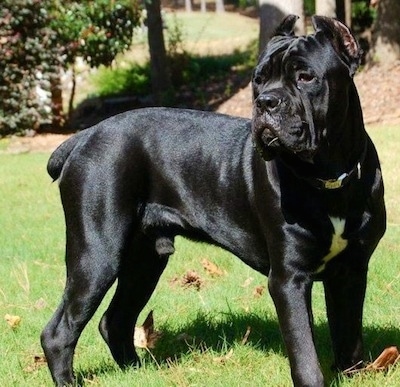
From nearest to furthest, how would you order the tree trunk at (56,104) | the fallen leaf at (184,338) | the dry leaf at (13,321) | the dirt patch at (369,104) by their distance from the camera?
the fallen leaf at (184,338)
the dry leaf at (13,321)
the dirt patch at (369,104)
the tree trunk at (56,104)

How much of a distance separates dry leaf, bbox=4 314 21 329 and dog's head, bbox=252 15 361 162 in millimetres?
2438

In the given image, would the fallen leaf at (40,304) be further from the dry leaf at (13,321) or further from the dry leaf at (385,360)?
the dry leaf at (385,360)

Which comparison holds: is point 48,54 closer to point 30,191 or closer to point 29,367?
point 30,191

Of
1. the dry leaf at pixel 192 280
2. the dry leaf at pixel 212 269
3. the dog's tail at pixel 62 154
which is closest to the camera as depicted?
the dog's tail at pixel 62 154

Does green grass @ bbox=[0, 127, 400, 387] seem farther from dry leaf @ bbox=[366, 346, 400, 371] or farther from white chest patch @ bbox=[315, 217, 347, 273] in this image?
white chest patch @ bbox=[315, 217, 347, 273]

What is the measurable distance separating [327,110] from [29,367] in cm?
230

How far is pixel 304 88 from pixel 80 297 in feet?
5.34

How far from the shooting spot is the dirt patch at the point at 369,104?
44.1 feet

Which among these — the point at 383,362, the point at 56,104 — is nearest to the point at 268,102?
the point at 383,362

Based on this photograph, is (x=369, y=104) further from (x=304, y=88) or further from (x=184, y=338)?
(x=304, y=88)

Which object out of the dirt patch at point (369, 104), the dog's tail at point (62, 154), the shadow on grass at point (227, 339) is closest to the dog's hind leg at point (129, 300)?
the shadow on grass at point (227, 339)

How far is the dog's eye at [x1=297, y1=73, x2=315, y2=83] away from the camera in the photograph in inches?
151

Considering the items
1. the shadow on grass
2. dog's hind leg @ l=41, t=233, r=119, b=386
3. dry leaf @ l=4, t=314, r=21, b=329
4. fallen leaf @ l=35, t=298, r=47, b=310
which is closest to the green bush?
fallen leaf @ l=35, t=298, r=47, b=310

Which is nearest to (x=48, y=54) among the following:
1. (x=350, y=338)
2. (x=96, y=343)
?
(x=96, y=343)
